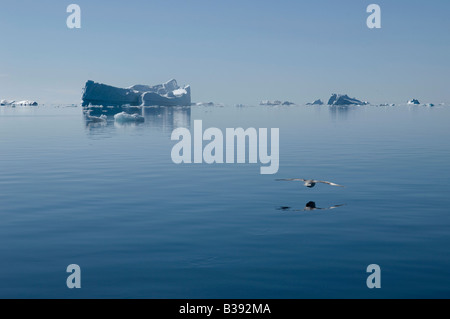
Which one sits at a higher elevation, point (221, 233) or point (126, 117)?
point (126, 117)

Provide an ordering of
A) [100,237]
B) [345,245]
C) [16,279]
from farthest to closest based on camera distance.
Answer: [100,237]
[345,245]
[16,279]

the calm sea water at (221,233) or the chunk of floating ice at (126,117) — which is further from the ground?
the chunk of floating ice at (126,117)

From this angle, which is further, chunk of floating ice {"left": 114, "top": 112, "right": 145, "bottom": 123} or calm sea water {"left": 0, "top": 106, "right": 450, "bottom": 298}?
chunk of floating ice {"left": 114, "top": 112, "right": 145, "bottom": 123}

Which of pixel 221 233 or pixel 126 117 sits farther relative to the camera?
pixel 126 117

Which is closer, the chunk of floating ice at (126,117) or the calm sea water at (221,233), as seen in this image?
the calm sea water at (221,233)

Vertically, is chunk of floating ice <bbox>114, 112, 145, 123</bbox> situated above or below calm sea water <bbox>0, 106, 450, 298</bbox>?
above

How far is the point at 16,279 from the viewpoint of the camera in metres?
12.3

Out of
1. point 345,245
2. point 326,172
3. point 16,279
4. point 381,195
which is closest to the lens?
point 16,279
